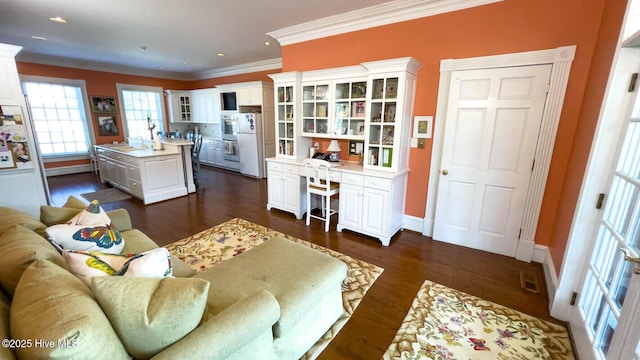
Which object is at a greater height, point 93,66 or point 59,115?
point 93,66

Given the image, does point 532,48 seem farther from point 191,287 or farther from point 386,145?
point 191,287

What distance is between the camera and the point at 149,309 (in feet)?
3.42

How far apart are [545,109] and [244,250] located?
141 inches

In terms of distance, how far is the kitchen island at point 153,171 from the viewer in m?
4.66

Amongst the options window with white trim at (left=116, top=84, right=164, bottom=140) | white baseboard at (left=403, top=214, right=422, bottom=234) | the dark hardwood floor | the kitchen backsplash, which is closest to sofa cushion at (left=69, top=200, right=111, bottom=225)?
the dark hardwood floor

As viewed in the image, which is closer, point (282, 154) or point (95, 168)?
point (282, 154)

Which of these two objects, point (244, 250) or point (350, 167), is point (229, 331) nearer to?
point (244, 250)

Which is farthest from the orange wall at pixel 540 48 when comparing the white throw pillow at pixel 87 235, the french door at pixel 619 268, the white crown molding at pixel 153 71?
the white crown molding at pixel 153 71

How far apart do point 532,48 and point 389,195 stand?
206cm

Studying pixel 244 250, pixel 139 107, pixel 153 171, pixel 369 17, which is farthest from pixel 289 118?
pixel 139 107

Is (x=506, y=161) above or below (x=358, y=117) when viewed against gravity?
below

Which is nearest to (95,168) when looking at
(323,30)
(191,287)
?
(323,30)

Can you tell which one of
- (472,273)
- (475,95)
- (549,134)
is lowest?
(472,273)

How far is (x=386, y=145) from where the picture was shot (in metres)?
3.33
